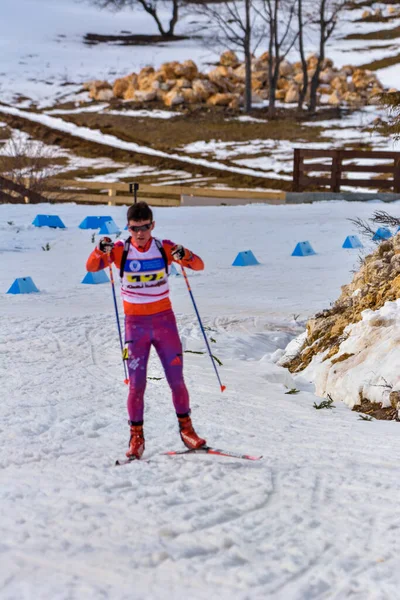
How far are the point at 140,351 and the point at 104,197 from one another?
734 inches

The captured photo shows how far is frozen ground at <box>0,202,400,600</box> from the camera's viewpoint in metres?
3.51

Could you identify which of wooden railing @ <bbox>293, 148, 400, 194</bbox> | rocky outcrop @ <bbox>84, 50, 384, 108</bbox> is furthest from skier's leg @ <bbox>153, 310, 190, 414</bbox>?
rocky outcrop @ <bbox>84, 50, 384, 108</bbox>

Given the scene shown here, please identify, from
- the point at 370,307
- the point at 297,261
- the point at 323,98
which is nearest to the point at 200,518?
the point at 370,307

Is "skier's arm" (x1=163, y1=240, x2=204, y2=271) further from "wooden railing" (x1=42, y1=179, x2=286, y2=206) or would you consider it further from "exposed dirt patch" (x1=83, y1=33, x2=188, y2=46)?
"exposed dirt patch" (x1=83, y1=33, x2=188, y2=46)

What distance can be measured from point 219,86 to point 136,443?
144ft

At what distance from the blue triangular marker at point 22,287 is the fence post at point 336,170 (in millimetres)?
13432

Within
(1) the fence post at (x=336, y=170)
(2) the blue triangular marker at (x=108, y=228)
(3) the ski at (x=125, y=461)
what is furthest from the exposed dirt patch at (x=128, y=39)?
(3) the ski at (x=125, y=461)

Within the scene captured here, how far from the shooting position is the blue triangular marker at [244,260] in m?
14.0

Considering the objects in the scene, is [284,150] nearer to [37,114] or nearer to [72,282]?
[37,114]

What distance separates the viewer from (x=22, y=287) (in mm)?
Answer: 11469

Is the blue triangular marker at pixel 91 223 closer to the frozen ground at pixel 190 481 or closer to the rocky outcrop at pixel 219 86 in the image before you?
the frozen ground at pixel 190 481

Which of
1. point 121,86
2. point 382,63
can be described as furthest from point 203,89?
point 382,63

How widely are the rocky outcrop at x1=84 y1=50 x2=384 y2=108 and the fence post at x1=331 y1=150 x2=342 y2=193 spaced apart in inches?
866

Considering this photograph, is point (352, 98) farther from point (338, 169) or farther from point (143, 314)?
point (143, 314)
